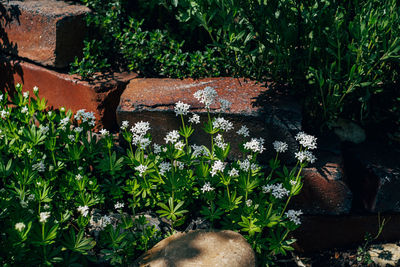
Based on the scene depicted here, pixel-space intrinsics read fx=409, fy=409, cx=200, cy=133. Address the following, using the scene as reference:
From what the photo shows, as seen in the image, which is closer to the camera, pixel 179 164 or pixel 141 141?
pixel 141 141

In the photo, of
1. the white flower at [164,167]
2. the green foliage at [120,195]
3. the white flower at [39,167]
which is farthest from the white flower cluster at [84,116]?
the white flower at [164,167]

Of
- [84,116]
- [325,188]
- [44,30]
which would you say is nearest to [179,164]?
[84,116]

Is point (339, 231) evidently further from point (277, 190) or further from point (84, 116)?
point (84, 116)

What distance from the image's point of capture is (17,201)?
2771 mm

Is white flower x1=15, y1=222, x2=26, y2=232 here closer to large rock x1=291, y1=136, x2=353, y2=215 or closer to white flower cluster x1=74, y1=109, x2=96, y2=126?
white flower cluster x1=74, y1=109, x2=96, y2=126

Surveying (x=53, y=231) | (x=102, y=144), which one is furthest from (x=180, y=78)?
(x=53, y=231)

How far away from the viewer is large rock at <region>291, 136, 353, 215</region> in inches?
126

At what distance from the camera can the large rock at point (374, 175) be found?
3.24m

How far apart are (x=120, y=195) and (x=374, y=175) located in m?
2.02

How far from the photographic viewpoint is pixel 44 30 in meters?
3.92

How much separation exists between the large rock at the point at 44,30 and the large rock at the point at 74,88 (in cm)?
12

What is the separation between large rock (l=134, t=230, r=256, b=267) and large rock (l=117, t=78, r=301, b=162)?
2.73ft

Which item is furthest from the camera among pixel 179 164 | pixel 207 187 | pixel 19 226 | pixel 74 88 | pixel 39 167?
pixel 74 88

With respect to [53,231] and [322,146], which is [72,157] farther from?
[322,146]
